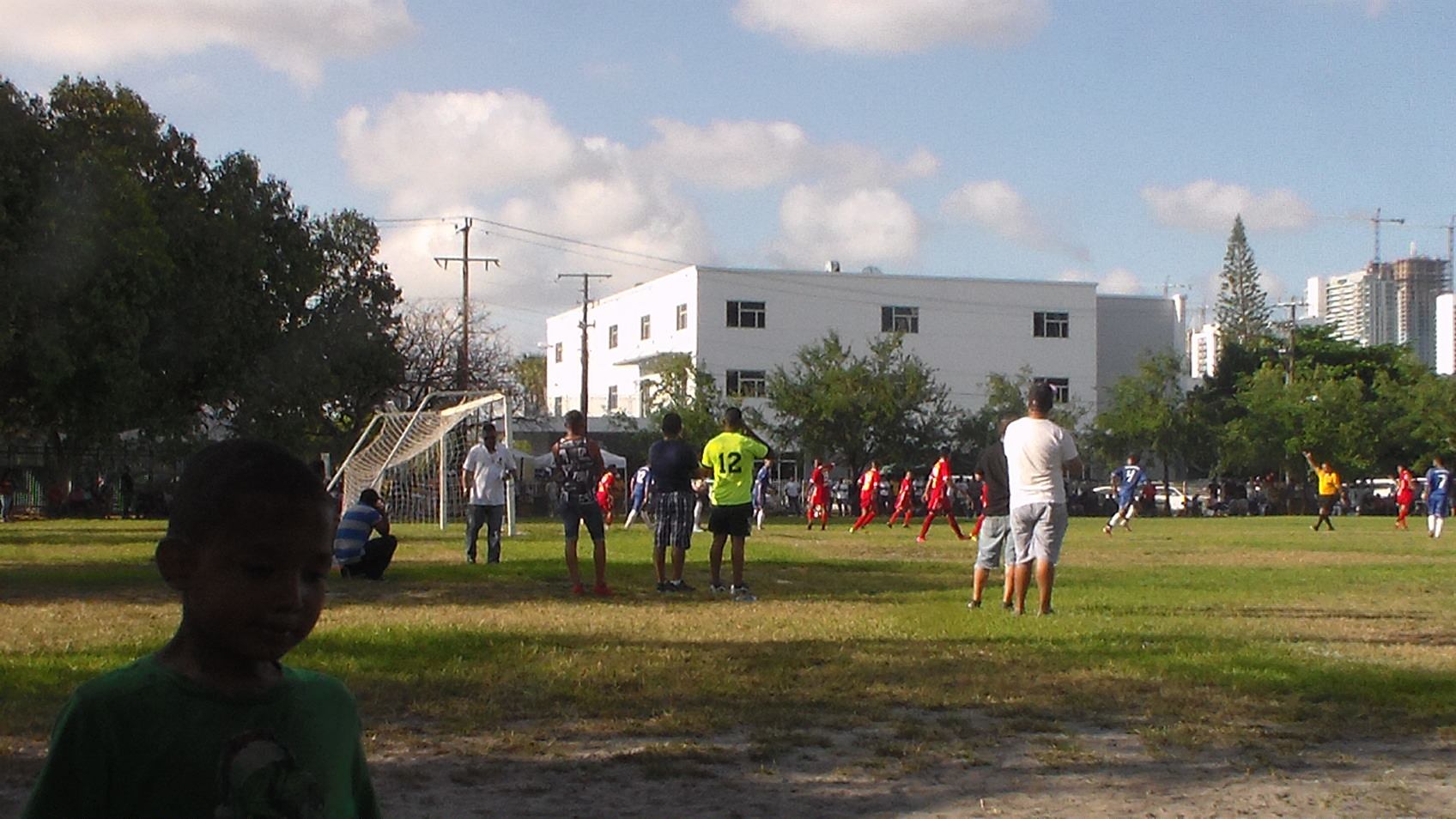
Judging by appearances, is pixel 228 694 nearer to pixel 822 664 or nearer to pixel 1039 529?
pixel 822 664

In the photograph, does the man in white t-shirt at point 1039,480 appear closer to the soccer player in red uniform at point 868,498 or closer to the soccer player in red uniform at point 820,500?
the soccer player in red uniform at point 868,498

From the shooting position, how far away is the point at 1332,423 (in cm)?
7712

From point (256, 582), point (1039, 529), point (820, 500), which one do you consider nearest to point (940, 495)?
point (820, 500)

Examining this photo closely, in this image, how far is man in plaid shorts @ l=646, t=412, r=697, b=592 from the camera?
51.4ft

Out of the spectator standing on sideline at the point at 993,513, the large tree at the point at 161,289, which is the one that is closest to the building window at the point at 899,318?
the large tree at the point at 161,289

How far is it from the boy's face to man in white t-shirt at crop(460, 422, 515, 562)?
61.4ft

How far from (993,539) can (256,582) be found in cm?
1311

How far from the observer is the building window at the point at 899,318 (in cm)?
7844

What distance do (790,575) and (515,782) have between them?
12490mm

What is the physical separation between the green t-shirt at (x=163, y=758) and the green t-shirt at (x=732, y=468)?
1310 cm

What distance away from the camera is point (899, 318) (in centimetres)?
7856

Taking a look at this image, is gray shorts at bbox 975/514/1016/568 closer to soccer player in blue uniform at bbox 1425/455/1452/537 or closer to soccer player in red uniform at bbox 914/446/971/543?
soccer player in red uniform at bbox 914/446/971/543

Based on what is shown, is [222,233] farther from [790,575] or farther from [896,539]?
[790,575]

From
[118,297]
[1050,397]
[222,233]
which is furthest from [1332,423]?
[1050,397]
